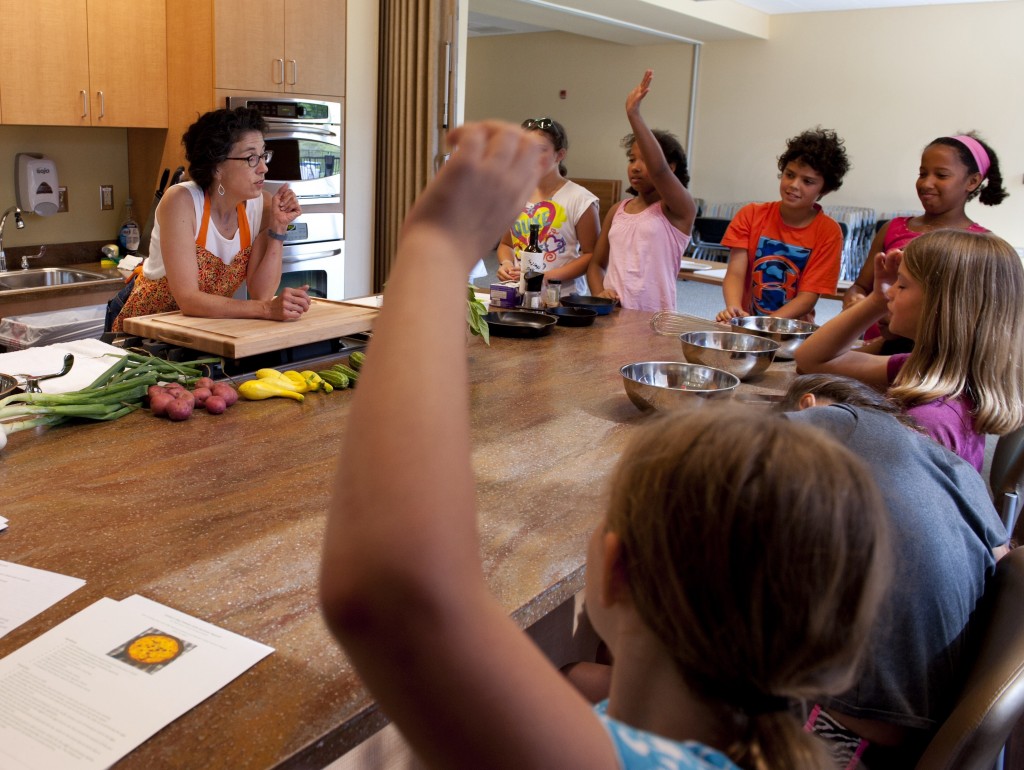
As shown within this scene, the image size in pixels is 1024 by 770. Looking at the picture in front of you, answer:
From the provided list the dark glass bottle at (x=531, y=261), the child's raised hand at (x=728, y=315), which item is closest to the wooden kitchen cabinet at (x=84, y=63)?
the dark glass bottle at (x=531, y=261)

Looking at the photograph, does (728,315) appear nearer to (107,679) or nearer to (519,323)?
(519,323)

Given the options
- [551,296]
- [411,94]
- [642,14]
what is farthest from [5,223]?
[642,14]

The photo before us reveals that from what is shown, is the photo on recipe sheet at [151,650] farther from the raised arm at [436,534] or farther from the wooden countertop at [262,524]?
the raised arm at [436,534]

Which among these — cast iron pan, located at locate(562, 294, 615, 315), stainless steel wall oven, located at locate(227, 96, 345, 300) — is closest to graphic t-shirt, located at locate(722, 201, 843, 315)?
cast iron pan, located at locate(562, 294, 615, 315)

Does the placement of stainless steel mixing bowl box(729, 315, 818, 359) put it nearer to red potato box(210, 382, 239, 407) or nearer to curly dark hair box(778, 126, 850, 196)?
curly dark hair box(778, 126, 850, 196)

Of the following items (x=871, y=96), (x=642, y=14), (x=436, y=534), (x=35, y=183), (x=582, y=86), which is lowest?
(x=436, y=534)

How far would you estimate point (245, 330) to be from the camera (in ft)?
7.43

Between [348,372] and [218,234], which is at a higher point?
[218,234]

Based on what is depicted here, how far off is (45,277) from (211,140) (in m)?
1.98

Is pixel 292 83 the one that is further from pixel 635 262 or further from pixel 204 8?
pixel 635 262

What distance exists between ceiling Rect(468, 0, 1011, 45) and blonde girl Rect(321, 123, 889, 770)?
26.0 feet

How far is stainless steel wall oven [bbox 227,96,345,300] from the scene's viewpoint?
450cm

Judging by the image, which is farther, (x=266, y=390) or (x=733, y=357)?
(x=733, y=357)

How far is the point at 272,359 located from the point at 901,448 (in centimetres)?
156
